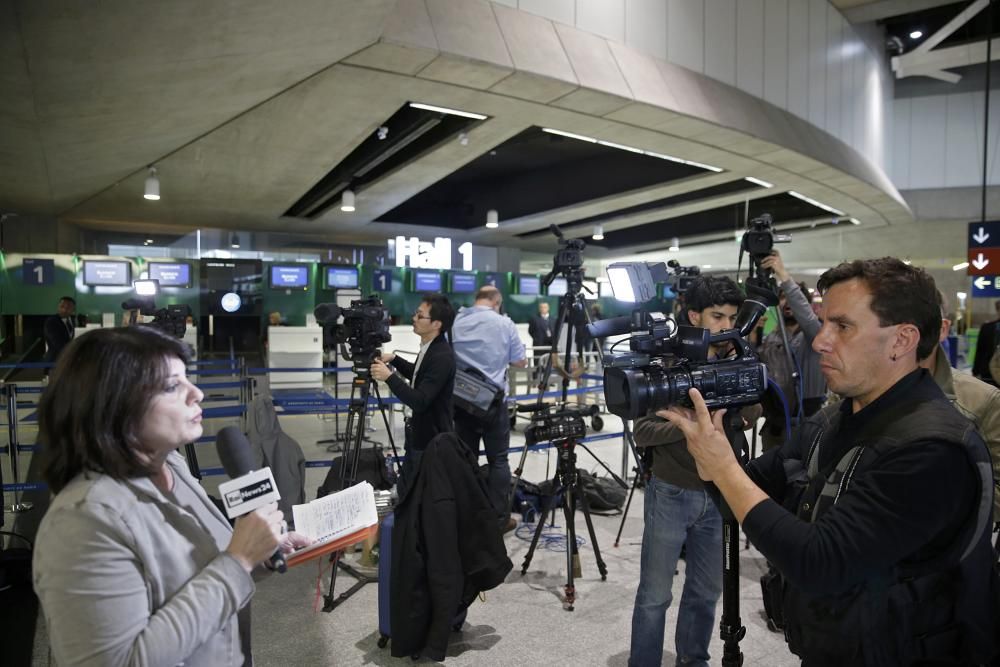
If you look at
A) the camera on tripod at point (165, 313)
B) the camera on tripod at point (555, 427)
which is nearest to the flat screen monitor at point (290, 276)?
the camera on tripod at point (165, 313)

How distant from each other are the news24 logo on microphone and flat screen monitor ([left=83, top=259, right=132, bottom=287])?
959cm

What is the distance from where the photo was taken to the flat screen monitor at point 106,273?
911 cm

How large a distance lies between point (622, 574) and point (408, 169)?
270 inches

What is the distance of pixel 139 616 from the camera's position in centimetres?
99

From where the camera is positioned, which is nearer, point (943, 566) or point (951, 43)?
point (943, 566)

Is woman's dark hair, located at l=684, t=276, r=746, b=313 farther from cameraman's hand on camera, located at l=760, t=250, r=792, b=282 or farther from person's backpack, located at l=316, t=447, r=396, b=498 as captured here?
person's backpack, located at l=316, t=447, r=396, b=498

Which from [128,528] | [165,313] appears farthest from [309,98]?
[128,528]

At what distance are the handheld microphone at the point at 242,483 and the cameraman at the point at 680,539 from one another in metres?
1.19

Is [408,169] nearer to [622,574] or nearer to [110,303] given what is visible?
[110,303]

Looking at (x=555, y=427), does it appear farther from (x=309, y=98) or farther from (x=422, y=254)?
(x=422, y=254)

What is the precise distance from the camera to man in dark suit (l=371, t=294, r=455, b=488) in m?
3.24

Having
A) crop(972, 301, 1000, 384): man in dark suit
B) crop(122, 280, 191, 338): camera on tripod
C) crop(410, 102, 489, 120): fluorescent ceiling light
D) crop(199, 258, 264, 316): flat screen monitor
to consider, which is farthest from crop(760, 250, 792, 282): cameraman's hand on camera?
crop(199, 258, 264, 316): flat screen monitor

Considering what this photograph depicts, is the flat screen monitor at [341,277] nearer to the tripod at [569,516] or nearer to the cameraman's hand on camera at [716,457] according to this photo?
the tripod at [569,516]

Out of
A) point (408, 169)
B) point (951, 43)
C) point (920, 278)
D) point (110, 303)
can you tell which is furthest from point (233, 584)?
point (951, 43)
